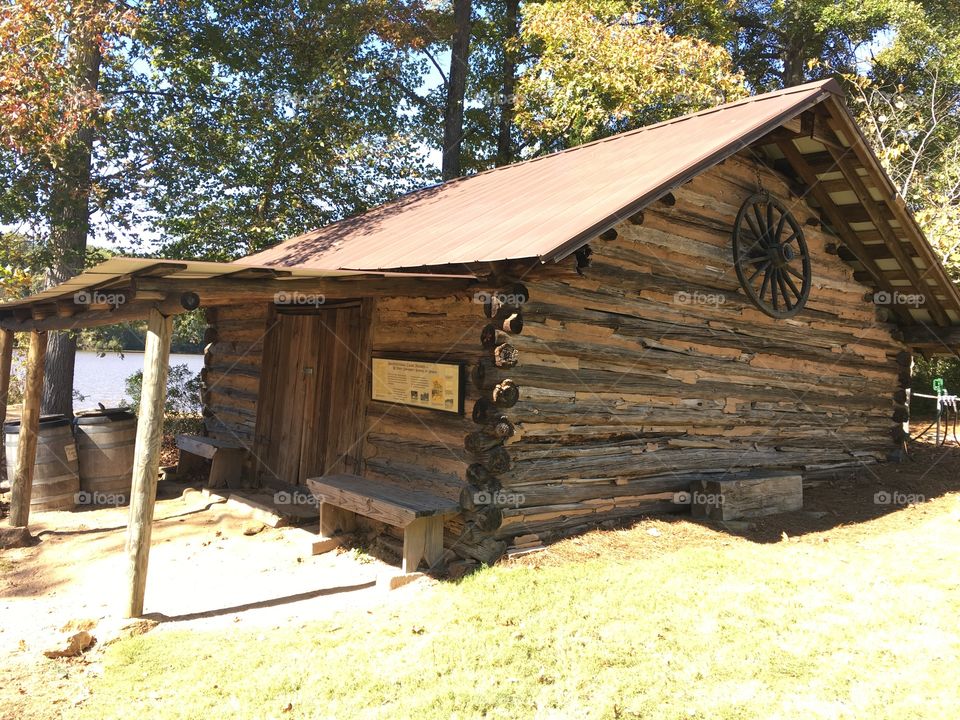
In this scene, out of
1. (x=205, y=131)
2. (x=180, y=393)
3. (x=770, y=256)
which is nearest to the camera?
(x=770, y=256)

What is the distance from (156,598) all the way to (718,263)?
709 centimetres

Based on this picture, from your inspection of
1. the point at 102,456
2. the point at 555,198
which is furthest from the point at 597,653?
the point at 102,456

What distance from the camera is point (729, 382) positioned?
29.5 feet

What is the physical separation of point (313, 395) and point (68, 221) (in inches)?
338

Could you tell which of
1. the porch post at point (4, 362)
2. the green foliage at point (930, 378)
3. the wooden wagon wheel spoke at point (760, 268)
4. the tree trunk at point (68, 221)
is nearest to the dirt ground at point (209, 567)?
the porch post at point (4, 362)

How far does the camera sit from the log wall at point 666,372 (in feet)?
23.1

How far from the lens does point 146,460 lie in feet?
19.0

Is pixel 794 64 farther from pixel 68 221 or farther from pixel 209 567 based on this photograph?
pixel 209 567

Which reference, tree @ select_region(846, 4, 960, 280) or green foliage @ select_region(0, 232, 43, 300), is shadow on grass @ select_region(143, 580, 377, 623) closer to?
green foliage @ select_region(0, 232, 43, 300)

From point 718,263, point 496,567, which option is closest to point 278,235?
point 718,263

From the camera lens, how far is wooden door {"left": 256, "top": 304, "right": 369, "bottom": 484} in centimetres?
849

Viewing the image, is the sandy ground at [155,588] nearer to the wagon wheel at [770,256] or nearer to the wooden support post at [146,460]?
the wooden support post at [146,460]

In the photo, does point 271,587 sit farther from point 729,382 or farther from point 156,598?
point 729,382

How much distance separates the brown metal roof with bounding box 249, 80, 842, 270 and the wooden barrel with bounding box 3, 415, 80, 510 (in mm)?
3886
